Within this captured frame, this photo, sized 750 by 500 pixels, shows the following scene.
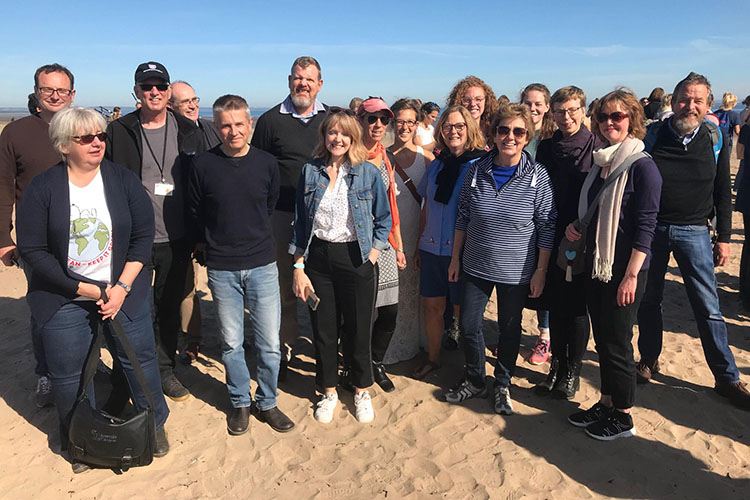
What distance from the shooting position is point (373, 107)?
3756 millimetres

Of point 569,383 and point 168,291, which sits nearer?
point 168,291

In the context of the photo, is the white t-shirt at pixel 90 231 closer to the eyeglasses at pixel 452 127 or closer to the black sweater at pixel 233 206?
the black sweater at pixel 233 206

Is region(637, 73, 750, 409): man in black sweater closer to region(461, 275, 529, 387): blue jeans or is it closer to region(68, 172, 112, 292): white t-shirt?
region(461, 275, 529, 387): blue jeans

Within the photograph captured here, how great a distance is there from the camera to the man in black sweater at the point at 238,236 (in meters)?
3.24

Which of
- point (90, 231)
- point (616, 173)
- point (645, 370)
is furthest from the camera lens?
point (645, 370)

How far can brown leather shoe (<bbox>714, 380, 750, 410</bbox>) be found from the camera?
3.84m

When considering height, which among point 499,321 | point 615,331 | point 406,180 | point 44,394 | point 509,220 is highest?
point 406,180

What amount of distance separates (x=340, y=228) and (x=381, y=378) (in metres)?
1.48

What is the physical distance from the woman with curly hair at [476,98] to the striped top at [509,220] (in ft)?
4.37

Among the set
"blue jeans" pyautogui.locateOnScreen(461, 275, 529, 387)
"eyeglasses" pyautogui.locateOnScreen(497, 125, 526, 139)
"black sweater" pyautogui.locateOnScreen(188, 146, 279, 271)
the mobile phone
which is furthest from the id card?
"eyeglasses" pyautogui.locateOnScreen(497, 125, 526, 139)

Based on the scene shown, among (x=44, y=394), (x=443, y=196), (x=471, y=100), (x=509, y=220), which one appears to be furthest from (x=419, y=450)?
(x=471, y=100)

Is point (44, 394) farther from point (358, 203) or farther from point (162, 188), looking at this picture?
point (358, 203)

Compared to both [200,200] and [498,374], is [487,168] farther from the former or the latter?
[200,200]

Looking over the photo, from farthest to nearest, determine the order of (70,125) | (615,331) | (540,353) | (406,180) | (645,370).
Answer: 1. (540,353)
2. (645,370)
3. (406,180)
4. (615,331)
5. (70,125)
